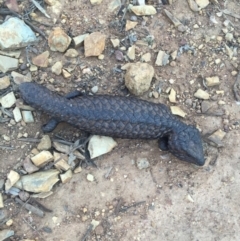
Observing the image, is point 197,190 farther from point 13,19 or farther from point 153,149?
point 13,19

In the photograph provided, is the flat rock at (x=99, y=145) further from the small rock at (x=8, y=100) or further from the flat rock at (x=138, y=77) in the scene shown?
the small rock at (x=8, y=100)

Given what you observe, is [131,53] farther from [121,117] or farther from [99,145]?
[99,145]

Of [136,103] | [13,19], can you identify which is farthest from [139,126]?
[13,19]

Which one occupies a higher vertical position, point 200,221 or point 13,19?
point 13,19

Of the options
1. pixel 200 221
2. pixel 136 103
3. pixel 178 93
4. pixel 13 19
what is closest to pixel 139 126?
pixel 136 103

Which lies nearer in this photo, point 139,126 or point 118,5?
point 139,126

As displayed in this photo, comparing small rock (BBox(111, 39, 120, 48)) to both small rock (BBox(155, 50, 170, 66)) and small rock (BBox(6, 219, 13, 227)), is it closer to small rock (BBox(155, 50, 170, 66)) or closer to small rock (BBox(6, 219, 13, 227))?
small rock (BBox(155, 50, 170, 66))

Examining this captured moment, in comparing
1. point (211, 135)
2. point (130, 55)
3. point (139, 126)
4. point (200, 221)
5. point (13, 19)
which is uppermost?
point (13, 19)

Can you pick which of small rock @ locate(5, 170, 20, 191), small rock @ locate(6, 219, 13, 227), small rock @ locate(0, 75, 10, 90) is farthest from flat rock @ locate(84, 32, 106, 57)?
small rock @ locate(6, 219, 13, 227)
